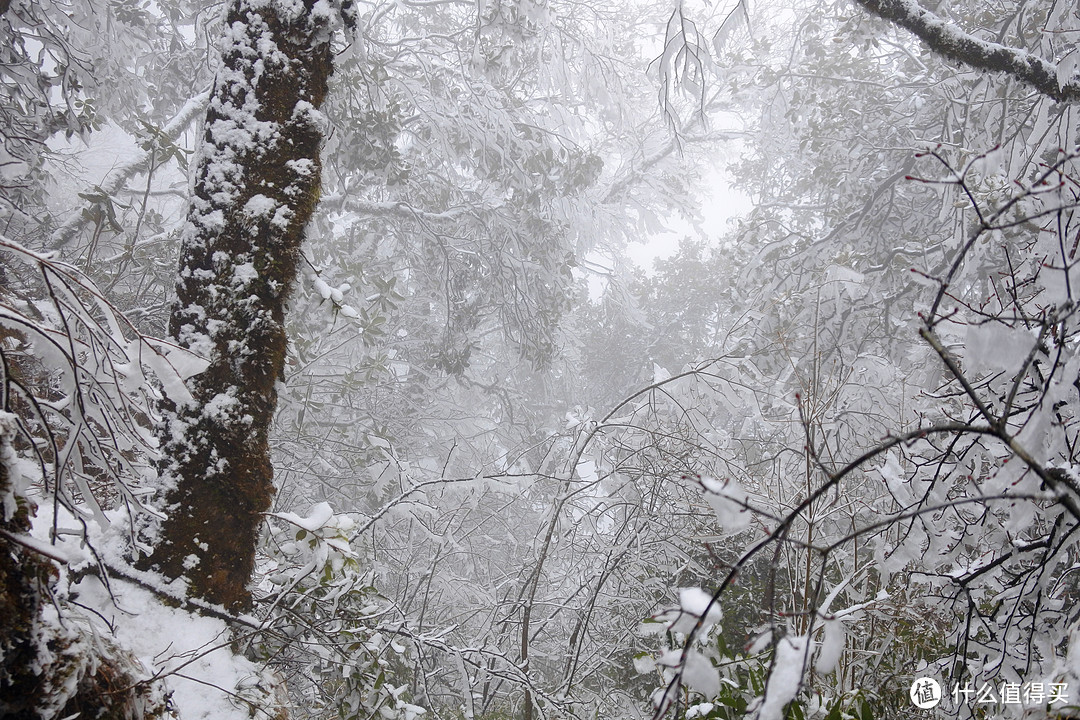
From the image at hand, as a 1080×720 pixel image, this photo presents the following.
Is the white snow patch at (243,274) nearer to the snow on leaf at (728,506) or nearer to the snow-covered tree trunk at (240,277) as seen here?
the snow-covered tree trunk at (240,277)

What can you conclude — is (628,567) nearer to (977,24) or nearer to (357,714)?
(357,714)

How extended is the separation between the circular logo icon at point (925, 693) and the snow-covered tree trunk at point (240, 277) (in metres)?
2.13

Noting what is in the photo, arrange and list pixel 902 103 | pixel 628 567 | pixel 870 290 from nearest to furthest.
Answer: pixel 628 567 → pixel 870 290 → pixel 902 103

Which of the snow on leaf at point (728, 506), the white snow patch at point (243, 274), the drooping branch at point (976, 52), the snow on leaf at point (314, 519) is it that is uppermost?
the drooping branch at point (976, 52)

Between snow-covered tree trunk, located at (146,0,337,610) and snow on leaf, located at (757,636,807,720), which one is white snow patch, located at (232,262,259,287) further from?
snow on leaf, located at (757,636,807,720)

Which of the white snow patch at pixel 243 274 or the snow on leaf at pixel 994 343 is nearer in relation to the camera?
the snow on leaf at pixel 994 343

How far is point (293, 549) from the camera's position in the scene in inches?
76.1

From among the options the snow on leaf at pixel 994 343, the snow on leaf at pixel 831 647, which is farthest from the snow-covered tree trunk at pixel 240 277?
the snow on leaf at pixel 994 343

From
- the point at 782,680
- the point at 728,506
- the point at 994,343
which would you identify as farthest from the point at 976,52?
the point at 782,680

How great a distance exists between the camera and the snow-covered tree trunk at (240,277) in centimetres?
172

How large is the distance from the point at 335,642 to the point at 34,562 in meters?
1.16

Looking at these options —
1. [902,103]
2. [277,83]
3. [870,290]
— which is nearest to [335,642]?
[277,83]

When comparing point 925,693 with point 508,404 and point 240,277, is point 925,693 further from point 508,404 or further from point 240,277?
point 508,404

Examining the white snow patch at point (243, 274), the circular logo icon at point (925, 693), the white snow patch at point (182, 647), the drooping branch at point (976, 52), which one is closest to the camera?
the white snow patch at point (182, 647)
